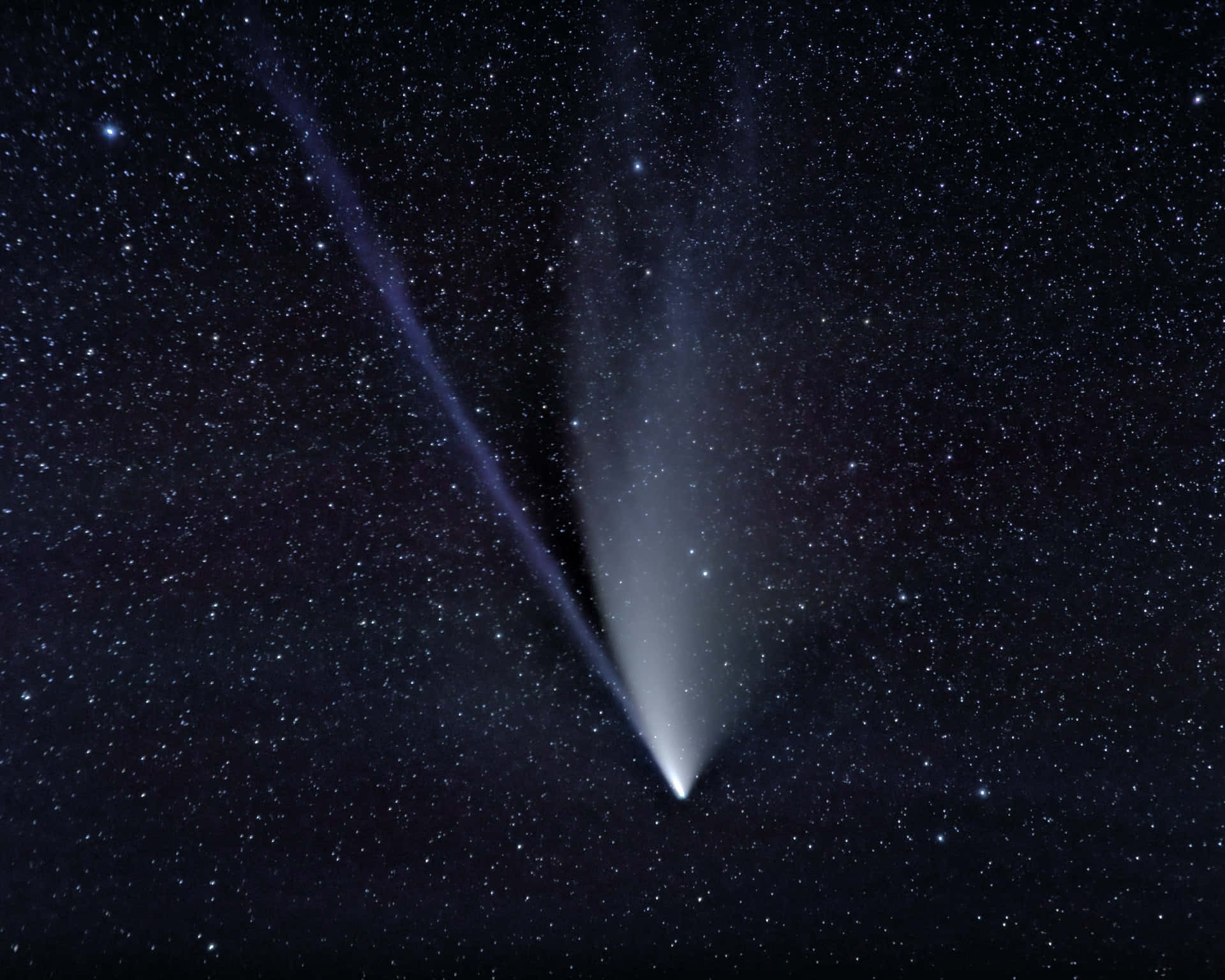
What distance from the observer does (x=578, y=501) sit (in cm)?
77

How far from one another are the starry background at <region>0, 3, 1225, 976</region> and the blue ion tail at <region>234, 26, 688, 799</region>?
0.04 feet

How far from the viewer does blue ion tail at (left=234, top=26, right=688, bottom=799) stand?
714 millimetres

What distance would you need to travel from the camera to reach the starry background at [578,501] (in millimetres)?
718

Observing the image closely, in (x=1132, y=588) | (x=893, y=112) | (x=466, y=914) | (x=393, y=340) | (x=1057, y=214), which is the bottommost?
(x=1132, y=588)

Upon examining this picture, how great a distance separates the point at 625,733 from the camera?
78cm

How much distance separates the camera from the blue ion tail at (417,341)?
714 millimetres

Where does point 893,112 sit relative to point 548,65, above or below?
below

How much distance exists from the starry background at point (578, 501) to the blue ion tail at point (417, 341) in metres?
0.01

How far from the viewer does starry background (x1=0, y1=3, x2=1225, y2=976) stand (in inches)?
28.3

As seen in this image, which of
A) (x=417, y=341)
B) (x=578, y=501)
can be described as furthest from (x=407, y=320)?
(x=578, y=501)

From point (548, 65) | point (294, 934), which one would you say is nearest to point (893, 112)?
point (548, 65)

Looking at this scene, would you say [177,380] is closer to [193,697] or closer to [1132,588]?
[193,697]

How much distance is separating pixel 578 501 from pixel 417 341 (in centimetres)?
21

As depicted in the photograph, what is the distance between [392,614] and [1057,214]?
70 cm
